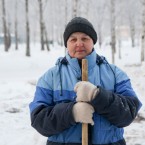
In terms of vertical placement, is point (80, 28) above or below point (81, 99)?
above

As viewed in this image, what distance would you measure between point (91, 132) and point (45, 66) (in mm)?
18624

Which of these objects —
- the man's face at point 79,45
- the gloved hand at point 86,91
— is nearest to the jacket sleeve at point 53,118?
the gloved hand at point 86,91

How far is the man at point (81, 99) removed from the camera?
2.18 metres

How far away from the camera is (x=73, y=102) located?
2.25 m

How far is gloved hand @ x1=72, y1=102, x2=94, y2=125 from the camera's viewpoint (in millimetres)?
2160

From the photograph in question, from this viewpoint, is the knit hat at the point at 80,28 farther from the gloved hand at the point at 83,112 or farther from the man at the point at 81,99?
the gloved hand at the point at 83,112

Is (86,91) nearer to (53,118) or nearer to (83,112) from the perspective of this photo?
(83,112)

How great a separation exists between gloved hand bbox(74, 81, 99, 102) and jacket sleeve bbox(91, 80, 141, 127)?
29 mm

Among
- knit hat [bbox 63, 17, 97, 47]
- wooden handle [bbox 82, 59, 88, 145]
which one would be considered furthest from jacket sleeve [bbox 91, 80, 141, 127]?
knit hat [bbox 63, 17, 97, 47]

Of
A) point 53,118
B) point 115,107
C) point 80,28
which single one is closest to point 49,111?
point 53,118

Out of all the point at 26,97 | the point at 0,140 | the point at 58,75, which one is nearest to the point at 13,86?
the point at 26,97

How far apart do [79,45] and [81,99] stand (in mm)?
399

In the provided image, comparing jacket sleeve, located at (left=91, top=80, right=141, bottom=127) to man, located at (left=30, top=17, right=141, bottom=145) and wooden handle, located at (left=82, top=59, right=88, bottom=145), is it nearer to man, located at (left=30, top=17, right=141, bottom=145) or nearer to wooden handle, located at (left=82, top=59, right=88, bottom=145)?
man, located at (left=30, top=17, right=141, bottom=145)

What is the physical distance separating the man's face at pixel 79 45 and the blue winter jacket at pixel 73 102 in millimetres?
44
